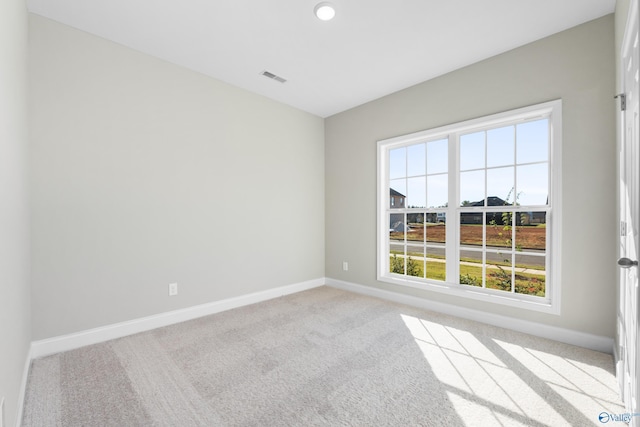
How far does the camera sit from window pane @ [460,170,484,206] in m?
3.07

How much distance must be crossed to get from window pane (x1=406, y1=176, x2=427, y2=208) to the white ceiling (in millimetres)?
1213

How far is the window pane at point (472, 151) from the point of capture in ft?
10.1

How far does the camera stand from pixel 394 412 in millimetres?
1611

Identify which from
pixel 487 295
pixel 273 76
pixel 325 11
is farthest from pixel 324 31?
pixel 487 295

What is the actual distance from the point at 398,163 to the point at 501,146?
1.22 meters

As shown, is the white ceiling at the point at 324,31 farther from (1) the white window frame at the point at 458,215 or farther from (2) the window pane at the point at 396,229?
(2) the window pane at the point at 396,229

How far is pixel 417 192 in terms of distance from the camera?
3.61 meters

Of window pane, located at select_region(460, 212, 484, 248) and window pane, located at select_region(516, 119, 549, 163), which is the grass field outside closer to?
window pane, located at select_region(460, 212, 484, 248)

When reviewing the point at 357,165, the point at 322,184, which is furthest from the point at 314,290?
the point at 357,165

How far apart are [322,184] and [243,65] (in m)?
2.10

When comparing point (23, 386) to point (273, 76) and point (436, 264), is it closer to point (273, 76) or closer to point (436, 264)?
point (273, 76)

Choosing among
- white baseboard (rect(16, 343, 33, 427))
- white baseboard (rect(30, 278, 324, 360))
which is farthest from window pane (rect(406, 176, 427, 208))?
white baseboard (rect(16, 343, 33, 427))

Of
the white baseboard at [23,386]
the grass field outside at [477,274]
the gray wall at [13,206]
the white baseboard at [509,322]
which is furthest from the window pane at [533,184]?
the white baseboard at [23,386]

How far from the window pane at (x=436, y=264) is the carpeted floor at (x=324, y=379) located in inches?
26.3
